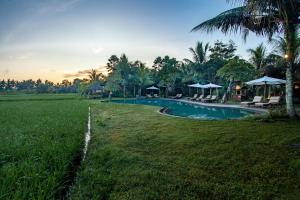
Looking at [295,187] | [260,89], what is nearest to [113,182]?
[295,187]

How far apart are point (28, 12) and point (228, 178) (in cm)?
882

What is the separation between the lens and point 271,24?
364 inches

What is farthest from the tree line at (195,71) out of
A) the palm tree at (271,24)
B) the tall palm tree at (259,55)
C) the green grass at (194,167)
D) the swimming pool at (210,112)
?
the green grass at (194,167)

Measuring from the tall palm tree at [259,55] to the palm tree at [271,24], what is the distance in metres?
14.3

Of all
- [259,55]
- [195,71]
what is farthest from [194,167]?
[195,71]

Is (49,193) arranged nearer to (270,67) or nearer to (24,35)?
(24,35)

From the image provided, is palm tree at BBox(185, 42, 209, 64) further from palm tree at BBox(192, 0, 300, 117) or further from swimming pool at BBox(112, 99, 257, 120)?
palm tree at BBox(192, 0, 300, 117)

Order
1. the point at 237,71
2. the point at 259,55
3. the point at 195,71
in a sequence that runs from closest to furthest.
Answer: the point at 237,71 < the point at 259,55 < the point at 195,71

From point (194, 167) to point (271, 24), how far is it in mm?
7595

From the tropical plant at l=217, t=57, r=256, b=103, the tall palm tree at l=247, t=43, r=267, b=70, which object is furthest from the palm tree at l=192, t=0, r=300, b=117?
the tall palm tree at l=247, t=43, r=267, b=70

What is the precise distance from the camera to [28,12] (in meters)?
8.73

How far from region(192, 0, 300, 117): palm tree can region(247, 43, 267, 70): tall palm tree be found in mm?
14343

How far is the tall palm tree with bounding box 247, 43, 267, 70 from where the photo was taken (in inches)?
899

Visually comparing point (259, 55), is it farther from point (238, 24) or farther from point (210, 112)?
point (238, 24)
